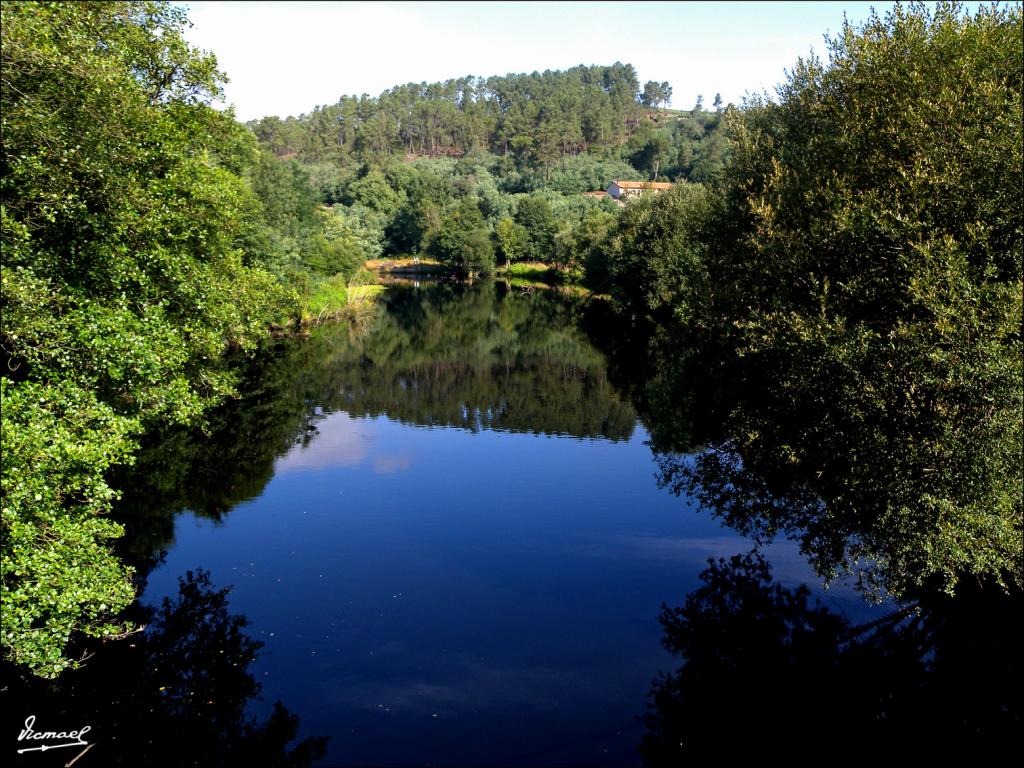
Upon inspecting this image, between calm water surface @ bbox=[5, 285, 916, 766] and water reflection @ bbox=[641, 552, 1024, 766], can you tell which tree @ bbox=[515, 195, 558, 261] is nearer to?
calm water surface @ bbox=[5, 285, 916, 766]

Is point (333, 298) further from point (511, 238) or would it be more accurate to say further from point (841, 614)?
point (841, 614)

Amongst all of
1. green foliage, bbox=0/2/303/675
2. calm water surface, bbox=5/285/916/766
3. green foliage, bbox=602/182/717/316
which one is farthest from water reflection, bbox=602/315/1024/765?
green foliage, bbox=602/182/717/316

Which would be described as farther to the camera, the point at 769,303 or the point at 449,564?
the point at 449,564

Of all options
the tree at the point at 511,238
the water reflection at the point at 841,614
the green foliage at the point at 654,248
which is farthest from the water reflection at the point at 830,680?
the tree at the point at 511,238

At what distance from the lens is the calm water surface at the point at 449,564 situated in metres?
16.9

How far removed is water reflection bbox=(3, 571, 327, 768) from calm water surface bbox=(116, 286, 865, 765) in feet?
1.94

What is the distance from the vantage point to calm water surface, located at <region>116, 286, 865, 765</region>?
55.4ft

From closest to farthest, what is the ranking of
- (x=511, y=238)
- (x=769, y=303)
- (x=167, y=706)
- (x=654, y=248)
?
(x=167, y=706)
(x=769, y=303)
(x=654, y=248)
(x=511, y=238)

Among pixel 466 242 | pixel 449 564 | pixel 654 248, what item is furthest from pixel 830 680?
pixel 466 242

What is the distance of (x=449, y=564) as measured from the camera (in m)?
24.5

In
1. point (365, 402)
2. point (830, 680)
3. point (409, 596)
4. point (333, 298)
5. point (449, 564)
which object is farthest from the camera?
point (333, 298)

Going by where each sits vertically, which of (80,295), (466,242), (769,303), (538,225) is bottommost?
(80,295)

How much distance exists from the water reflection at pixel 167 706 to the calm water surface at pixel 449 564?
1.94 feet

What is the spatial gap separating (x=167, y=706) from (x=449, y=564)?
969 centimetres
